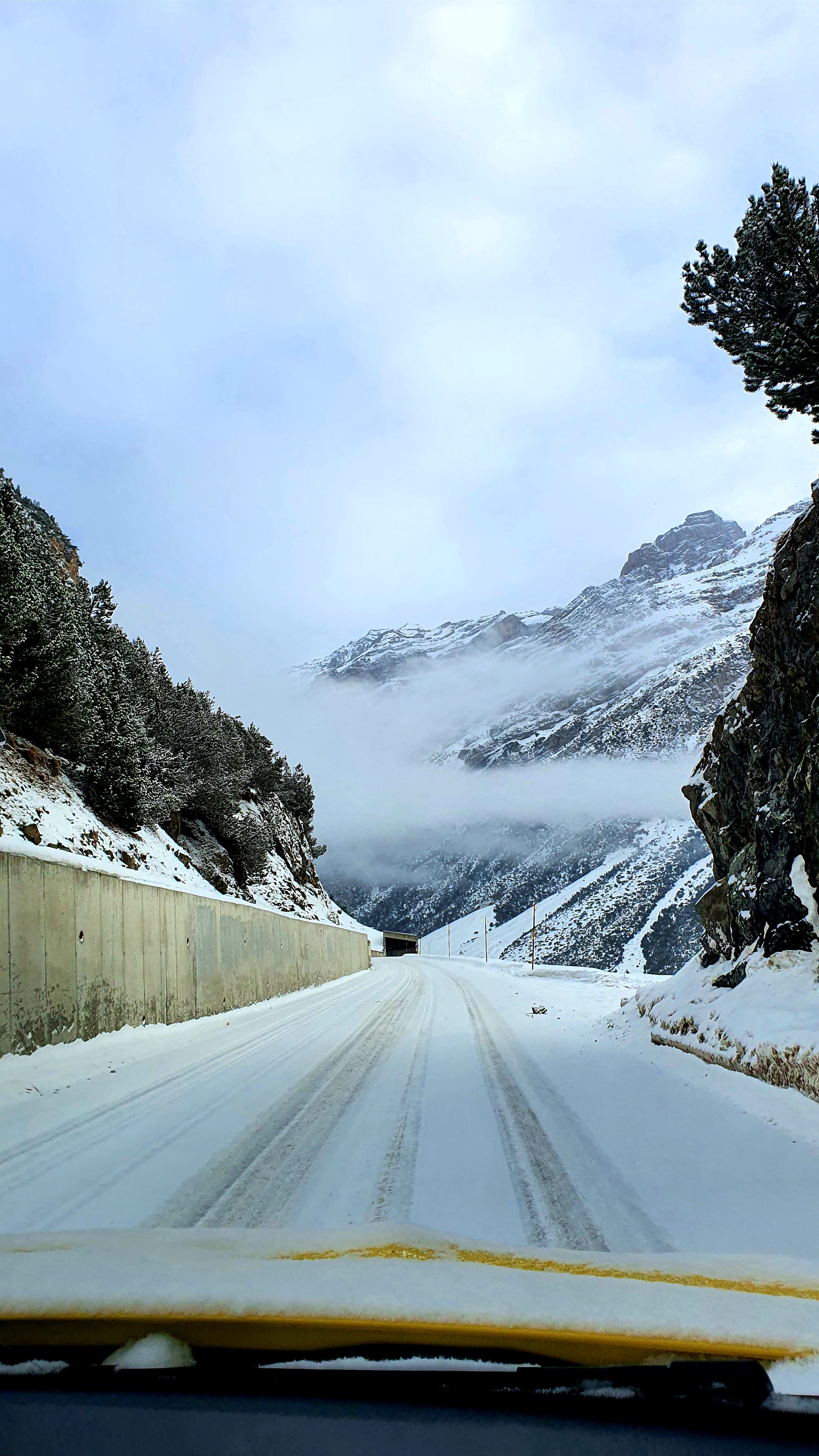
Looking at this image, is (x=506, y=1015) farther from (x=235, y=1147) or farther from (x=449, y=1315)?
(x=449, y=1315)

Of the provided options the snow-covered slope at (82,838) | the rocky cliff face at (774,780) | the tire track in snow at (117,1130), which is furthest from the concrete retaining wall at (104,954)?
the rocky cliff face at (774,780)

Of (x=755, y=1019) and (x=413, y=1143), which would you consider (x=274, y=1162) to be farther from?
(x=755, y=1019)

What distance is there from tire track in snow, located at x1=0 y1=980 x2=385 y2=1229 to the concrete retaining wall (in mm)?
1220

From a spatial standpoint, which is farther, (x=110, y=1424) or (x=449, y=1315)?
(x=449, y=1315)

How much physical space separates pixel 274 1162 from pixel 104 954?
15.7 ft

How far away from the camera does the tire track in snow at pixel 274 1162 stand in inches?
156

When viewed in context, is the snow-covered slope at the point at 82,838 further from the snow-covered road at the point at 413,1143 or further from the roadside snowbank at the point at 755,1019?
the roadside snowbank at the point at 755,1019

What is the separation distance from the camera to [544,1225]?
3848 mm

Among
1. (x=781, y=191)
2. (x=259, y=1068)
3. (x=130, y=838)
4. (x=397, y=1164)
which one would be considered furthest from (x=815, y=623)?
(x=130, y=838)

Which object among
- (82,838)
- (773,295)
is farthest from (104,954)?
(773,295)

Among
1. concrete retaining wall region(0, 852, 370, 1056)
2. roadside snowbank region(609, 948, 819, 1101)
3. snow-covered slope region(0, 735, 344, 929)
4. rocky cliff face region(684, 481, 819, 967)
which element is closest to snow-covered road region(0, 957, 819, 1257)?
roadside snowbank region(609, 948, 819, 1101)

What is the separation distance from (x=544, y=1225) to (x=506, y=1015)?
37.9 feet

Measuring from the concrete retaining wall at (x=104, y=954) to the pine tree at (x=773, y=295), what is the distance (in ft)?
32.5

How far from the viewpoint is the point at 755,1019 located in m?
7.30
